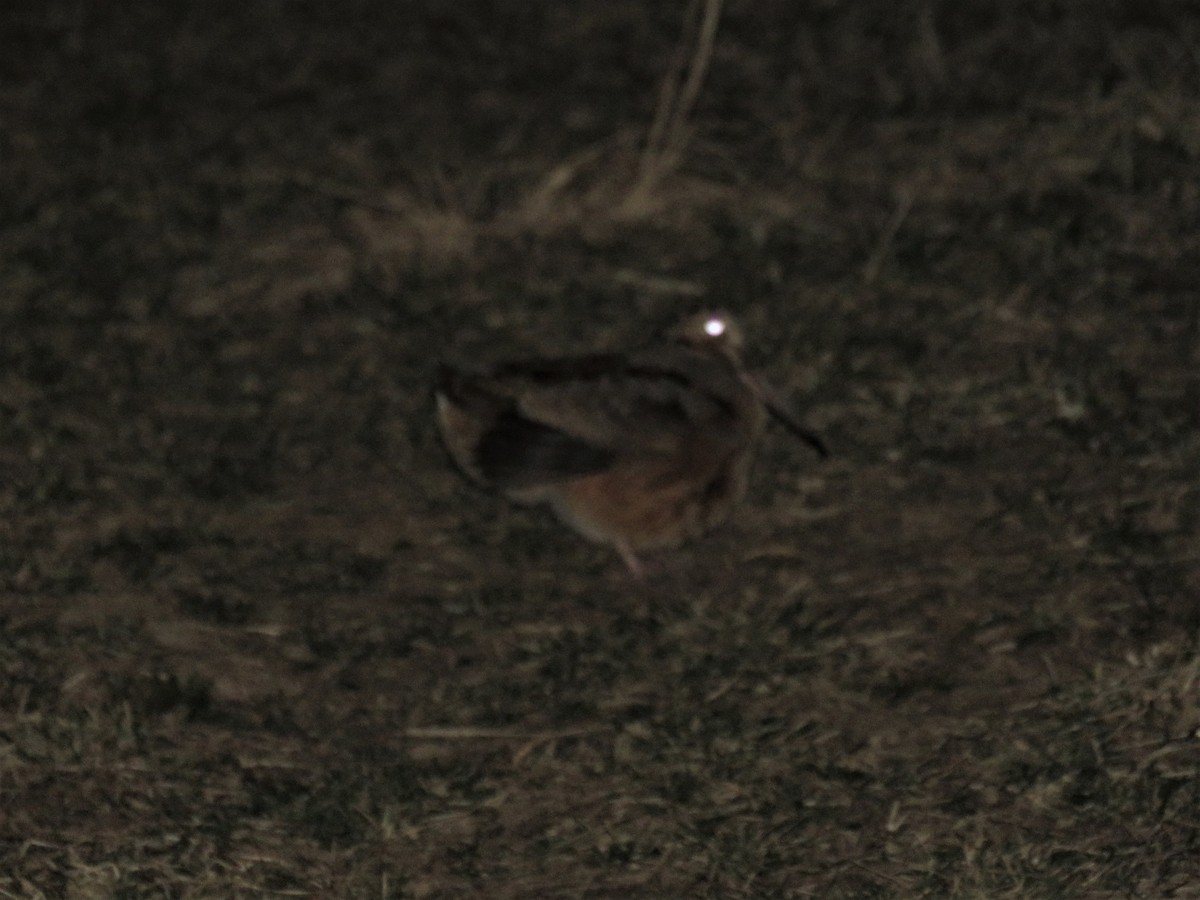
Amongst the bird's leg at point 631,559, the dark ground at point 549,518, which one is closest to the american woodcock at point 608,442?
the bird's leg at point 631,559

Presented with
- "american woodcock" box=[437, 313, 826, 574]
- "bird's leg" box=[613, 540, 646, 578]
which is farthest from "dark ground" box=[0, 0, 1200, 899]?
"american woodcock" box=[437, 313, 826, 574]

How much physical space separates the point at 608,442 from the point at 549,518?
2.02ft

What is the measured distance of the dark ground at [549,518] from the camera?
4555mm

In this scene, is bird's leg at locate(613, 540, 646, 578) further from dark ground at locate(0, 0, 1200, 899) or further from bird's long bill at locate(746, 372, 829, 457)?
bird's long bill at locate(746, 372, 829, 457)

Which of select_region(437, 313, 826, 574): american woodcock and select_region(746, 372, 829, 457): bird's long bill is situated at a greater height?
select_region(437, 313, 826, 574): american woodcock

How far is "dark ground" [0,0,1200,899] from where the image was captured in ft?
14.9

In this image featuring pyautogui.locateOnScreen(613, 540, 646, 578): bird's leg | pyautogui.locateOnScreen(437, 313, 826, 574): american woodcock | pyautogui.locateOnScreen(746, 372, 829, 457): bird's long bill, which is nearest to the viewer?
pyautogui.locateOnScreen(437, 313, 826, 574): american woodcock

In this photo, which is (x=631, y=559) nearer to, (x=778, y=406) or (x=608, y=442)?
(x=608, y=442)

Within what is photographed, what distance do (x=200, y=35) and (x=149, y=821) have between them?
567 centimetres

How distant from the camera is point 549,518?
19.3 ft

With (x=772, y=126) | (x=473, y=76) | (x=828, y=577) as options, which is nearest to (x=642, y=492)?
(x=828, y=577)

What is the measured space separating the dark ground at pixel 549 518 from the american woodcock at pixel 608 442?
187mm

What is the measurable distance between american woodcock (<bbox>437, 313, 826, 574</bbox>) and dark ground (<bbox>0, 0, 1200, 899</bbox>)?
187 mm

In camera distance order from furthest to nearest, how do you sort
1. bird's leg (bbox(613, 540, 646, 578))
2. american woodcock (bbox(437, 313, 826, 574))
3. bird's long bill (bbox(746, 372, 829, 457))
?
bird's long bill (bbox(746, 372, 829, 457)) < bird's leg (bbox(613, 540, 646, 578)) < american woodcock (bbox(437, 313, 826, 574))
